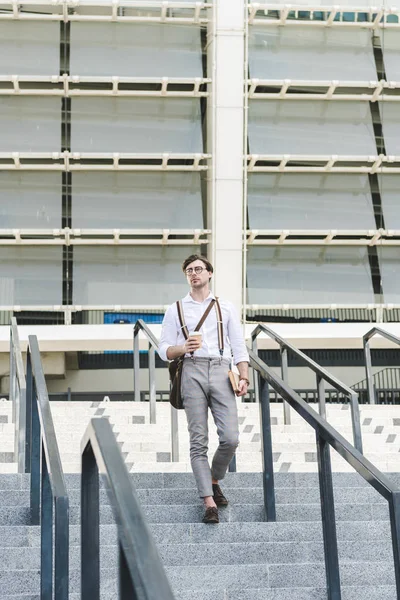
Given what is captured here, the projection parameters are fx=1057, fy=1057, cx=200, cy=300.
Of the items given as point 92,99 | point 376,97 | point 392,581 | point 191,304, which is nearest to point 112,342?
point 92,99

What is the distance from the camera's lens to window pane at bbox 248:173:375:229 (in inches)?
634

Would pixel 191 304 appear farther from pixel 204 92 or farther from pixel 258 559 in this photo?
pixel 204 92

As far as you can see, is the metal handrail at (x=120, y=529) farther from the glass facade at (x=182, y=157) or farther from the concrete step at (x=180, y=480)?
the glass facade at (x=182, y=157)

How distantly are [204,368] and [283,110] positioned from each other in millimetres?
11324

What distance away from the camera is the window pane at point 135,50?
52.7 feet

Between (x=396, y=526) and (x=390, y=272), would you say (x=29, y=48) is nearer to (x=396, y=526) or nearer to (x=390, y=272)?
(x=390, y=272)

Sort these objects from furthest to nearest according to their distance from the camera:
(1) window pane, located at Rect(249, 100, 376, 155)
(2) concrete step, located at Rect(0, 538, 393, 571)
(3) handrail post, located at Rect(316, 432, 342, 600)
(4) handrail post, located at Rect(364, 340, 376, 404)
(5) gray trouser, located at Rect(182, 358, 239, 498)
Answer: (1) window pane, located at Rect(249, 100, 376, 155) → (4) handrail post, located at Rect(364, 340, 376, 404) → (5) gray trouser, located at Rect(182, 358, 239, 498) → (2) concrete step, located at Rect(0, 538, 393, 571) → (3) handrail post, located at Rect(316, 432, 342, 600)

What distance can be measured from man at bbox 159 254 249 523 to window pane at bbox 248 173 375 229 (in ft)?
34.0

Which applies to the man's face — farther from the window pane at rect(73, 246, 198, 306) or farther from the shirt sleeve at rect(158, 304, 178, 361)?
the window pane at rect(73, 246, 198, 306)

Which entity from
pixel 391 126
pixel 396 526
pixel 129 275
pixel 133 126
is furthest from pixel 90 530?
pixel 391 126

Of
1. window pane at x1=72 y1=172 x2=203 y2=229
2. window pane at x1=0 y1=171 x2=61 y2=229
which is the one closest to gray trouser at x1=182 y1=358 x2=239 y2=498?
window pane at x1=72 y1=172 x2=203 y2=229

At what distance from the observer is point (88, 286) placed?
1576 cm

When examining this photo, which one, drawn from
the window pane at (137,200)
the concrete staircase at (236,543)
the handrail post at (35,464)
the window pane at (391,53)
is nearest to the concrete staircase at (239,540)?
the concrete staircase at (236,543)

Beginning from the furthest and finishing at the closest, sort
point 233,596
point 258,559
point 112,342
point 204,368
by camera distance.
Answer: point 112,342, point 204,368, point 258,559, point 233,596
